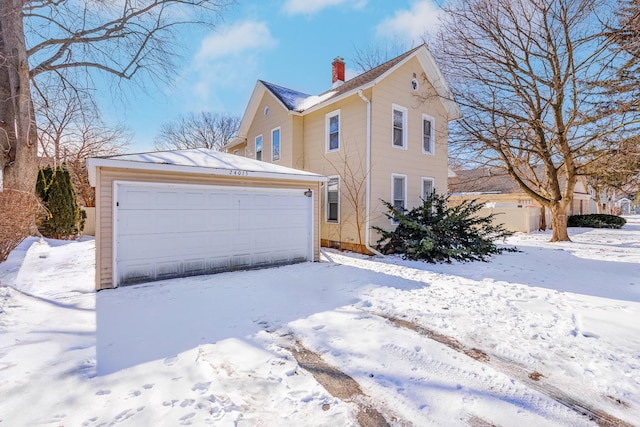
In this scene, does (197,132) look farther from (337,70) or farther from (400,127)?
(400,127)

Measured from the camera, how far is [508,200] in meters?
22.7

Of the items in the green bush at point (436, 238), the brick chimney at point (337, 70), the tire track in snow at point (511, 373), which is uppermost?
the brick chimney at point (337, 70)

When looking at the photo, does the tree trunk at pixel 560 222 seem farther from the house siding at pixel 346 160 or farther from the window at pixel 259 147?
the window at pixel 259 147

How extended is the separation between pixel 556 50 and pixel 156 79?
13887 mm

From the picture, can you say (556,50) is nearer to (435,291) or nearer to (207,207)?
(435,291)

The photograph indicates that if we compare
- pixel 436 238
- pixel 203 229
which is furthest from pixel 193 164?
pixel 436 238

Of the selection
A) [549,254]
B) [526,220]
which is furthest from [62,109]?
[526,220]

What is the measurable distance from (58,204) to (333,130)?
1174 centimetres

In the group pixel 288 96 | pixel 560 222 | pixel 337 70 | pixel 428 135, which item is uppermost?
pixel 337 70

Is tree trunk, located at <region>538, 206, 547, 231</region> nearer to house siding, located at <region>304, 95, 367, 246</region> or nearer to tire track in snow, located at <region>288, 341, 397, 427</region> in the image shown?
house siding, located at <region>304, 95, 367, 246</region>

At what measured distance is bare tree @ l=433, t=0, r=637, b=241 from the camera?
33.9ft

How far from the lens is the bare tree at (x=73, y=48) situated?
9359 mm

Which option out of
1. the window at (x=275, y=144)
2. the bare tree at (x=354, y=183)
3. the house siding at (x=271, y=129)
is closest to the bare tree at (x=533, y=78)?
the bare tree at (x=354, y=183)

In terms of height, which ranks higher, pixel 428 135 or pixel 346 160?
pixel 428 135
